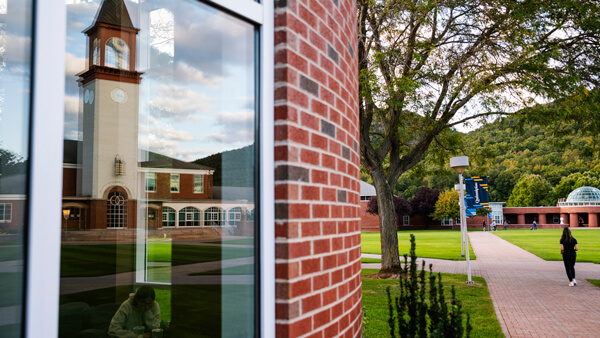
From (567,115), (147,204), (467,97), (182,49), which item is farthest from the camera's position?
(467,97)

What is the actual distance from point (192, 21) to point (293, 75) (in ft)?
2.10

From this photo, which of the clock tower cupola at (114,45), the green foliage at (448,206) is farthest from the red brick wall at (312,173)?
the green foliage at (448,206)

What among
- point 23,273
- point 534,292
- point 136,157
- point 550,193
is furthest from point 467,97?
point 550,193

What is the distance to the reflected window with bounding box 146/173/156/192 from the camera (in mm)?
3553

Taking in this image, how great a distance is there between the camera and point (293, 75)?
223cm

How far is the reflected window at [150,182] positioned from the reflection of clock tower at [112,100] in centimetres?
20

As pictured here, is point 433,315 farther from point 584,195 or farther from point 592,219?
point 584,195

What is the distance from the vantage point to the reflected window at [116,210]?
3756 mm

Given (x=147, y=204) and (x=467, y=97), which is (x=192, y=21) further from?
(x=467, y=97)

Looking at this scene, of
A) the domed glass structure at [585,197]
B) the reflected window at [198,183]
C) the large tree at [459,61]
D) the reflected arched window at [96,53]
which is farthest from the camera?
the domed glass structure at [585,197]

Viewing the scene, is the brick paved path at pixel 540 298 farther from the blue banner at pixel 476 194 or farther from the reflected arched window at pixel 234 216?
the blue banner at pixel 476 194

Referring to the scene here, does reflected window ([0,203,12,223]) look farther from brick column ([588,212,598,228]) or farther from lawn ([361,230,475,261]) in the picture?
brick column ([588,212,598,228])

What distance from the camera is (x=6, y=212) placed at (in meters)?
1.38

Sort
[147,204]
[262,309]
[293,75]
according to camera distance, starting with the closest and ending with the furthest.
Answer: [262,309]
[293,75]
[147,204]
